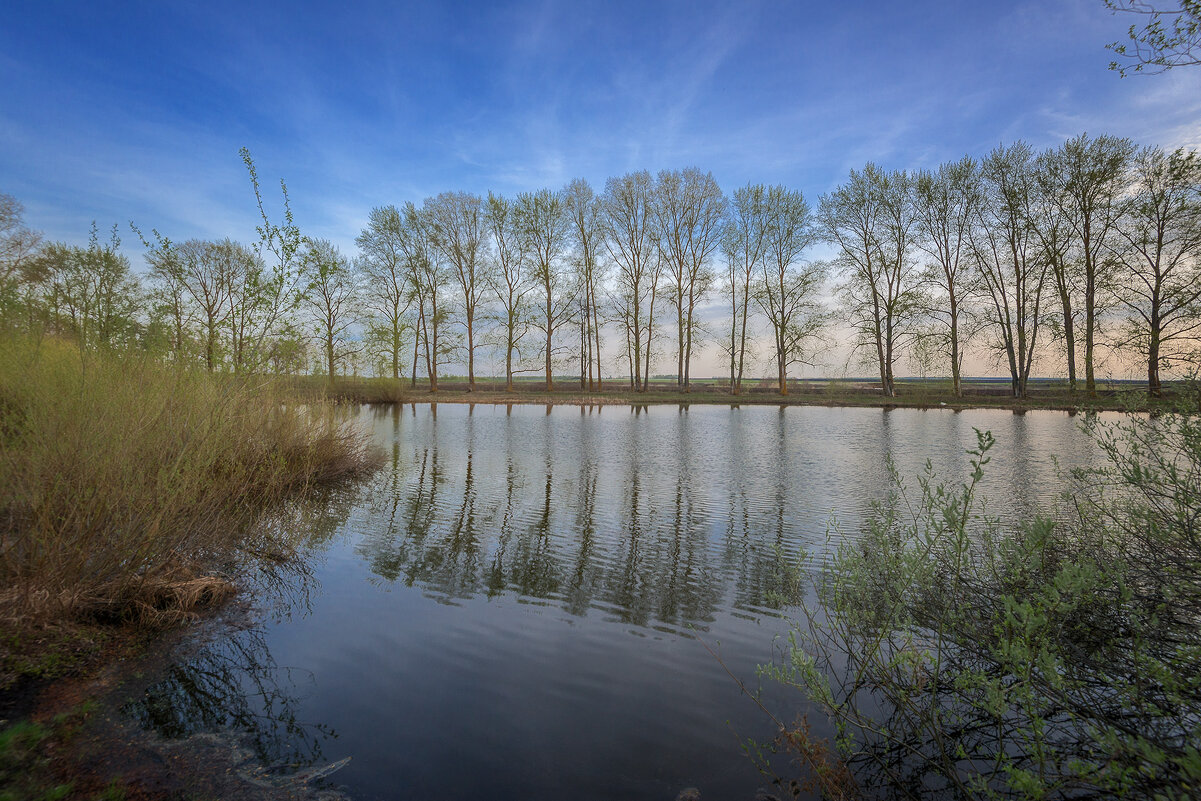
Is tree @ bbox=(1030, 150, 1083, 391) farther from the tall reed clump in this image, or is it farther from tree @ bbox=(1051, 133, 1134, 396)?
the tall reed clump

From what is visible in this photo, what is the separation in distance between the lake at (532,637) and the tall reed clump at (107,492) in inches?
37.7

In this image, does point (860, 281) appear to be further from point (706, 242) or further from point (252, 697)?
point (252, 697)

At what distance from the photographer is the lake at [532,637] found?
3.35m

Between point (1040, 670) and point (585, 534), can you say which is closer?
point (1040, 670)

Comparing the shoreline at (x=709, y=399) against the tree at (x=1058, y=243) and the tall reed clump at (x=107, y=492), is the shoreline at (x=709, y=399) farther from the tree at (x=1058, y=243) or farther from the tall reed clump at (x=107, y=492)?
the tall reed clump at (x=107, y=492)

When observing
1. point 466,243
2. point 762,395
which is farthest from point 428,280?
point 762,395

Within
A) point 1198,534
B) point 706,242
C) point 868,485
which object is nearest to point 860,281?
point 706,242

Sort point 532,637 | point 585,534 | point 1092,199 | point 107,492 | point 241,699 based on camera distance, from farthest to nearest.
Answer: point 1092,199
point 585,534
point 532,637
point 107,492
point 241,699

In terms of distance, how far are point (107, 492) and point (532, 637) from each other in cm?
384

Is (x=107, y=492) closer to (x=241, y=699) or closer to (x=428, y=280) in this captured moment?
(x=241, y=699)

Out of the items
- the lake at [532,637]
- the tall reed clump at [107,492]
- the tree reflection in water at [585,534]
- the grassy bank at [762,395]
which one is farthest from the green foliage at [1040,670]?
the grassy bank at [762,395]

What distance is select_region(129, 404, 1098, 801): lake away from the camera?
335 cm

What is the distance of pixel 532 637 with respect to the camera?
501cm

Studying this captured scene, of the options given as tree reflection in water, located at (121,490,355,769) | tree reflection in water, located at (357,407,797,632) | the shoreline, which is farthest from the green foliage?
the shoreline
